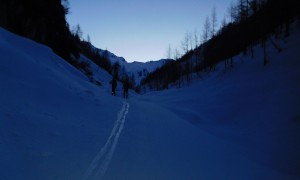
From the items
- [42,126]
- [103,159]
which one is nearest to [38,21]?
[42,126]

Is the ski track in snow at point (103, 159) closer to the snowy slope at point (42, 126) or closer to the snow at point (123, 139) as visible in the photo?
the snow at point (123, 139)

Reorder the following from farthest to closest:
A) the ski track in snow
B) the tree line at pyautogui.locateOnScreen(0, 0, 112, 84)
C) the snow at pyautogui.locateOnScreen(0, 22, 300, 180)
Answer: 1. the tree line at pyautogui.locateOnScreen(0, 0, 112, 84)
2. the snow at pyautogui.locateOnScreen(0, 22, 300, 180)
3. the ski track in snow

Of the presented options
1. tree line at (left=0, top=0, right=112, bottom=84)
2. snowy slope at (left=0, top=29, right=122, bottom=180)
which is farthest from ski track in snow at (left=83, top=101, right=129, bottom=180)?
tree line at (left=0, top=0, right=112, bottom=84)

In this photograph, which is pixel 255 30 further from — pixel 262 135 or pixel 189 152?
pixel 189 152

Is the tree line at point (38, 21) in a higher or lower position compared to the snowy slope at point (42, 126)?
higher

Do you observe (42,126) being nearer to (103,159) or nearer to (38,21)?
(103,159)

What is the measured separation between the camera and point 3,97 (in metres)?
8.66

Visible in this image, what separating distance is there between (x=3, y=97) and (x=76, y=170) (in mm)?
4830

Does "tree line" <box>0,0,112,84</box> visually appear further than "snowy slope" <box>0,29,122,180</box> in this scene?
Yes

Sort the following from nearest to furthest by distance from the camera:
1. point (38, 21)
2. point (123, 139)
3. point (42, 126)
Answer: point (42, 126) → point (123, 139) → point (38, 21)

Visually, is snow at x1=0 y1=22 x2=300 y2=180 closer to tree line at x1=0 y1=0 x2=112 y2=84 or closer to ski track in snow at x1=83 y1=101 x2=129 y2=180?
ski track in snow at x1=83 y1=101 x2=129 y2=180

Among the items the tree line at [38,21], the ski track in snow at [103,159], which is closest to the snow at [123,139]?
the ski track in snow at [103,159]

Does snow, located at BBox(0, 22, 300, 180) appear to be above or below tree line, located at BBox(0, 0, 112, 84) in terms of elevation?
below

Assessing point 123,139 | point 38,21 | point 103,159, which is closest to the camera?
point 103,159
